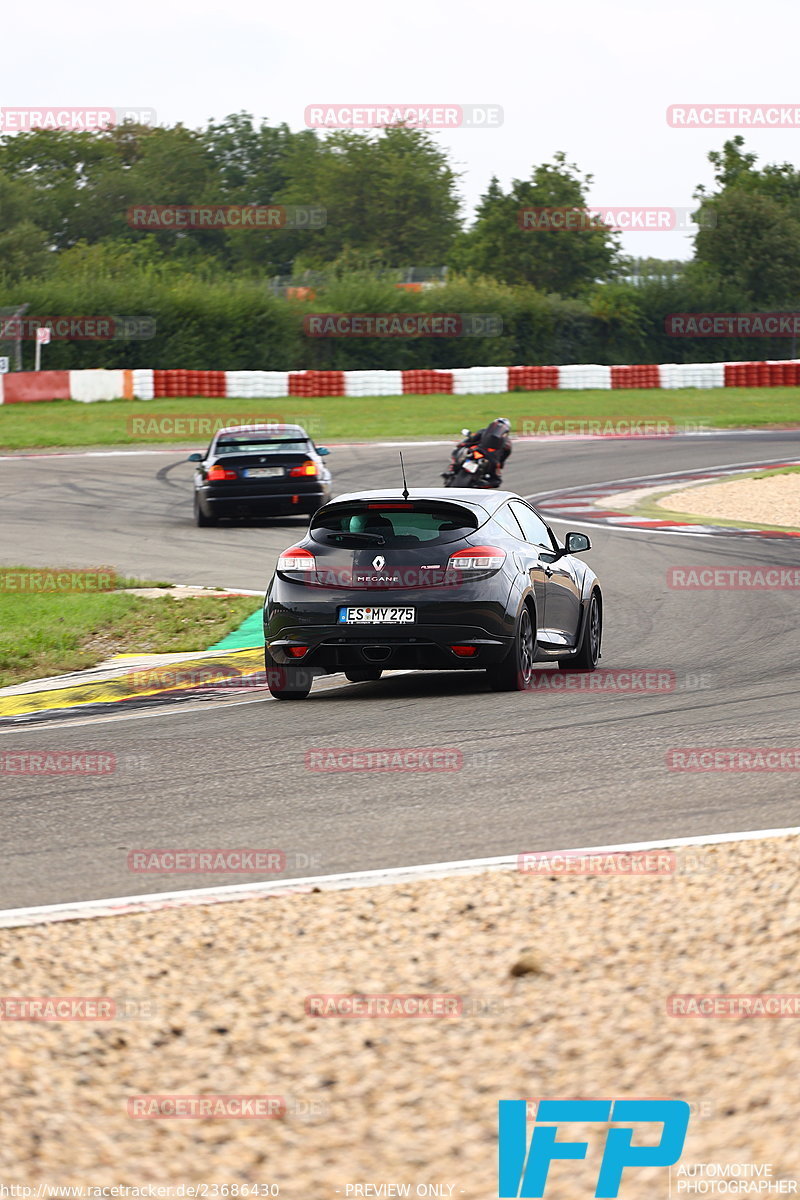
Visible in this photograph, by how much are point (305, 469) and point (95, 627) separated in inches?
332

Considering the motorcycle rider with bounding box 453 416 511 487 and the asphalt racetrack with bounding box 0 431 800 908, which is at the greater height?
the motorcycle rider with bounding box 453 416 511 487

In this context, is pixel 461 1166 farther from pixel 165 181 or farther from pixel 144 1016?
pixel 165 181

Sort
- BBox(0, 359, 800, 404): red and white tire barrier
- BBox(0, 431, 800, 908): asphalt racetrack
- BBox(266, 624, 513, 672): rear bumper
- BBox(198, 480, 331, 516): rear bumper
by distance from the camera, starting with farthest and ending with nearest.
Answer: BBox(0, 359, 800, 404): red and white tire barrier < BBox(198, 480, 331, 516): rear bumper < BBox(266, 624, 513, 672): rear bumper < BBox(0, 431, 800, 908): asphalt racetrack

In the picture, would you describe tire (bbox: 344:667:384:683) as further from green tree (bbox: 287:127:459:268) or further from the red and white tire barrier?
green tree (bbox: 287:127:459:268)

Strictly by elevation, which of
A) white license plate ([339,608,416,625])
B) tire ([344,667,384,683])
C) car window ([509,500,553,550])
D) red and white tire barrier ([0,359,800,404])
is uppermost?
red and white tire barrier ([0,359,800,404])

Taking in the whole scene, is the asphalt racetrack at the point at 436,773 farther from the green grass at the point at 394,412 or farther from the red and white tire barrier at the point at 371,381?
the red and white tire barrier at the point at 371,381

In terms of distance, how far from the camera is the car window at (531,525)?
11.5m

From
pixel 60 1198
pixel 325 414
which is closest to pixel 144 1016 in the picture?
pixel 60 1198

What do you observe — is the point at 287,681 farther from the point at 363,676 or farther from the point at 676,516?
the point at 676,516

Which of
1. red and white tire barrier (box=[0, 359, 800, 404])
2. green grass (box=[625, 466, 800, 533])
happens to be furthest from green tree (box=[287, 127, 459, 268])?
green grass (box=[625, 466, 800, 533])

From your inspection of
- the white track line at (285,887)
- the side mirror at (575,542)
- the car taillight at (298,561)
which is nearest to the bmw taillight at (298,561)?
the car taillight at (298,561)

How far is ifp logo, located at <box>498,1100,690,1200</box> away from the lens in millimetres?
3658

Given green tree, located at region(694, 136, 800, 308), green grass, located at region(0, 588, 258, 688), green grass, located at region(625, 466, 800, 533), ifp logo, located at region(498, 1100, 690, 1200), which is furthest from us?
green tree, located at region(694, 136, 800, 308)

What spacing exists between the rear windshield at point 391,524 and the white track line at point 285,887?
177 inches
